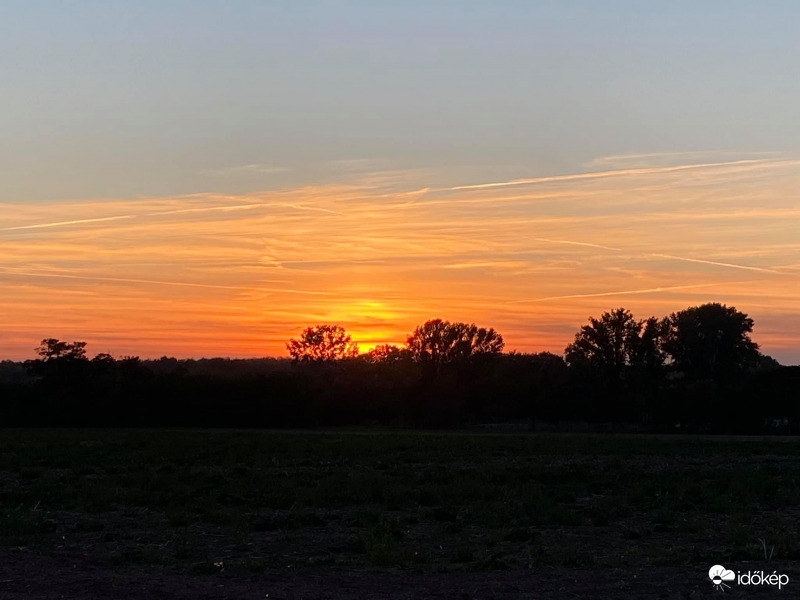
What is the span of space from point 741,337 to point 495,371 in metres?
21.6

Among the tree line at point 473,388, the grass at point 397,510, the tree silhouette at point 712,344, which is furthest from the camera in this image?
the tree silhouette at point 712,344

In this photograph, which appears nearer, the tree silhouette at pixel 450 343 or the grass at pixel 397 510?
the grass at pixel 397 510

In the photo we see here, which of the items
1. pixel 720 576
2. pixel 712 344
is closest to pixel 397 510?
pixel 720 576

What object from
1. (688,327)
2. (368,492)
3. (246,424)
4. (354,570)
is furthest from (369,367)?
(354,570)

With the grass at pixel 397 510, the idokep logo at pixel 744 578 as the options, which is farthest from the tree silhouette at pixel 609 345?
the idokep logo at pixel 744 578

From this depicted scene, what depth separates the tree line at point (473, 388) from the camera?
6494cm

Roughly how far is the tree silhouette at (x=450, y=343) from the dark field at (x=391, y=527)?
4874 centimetres

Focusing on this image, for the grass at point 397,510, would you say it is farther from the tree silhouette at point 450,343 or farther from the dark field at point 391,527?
the tree silhouette at point 450,343

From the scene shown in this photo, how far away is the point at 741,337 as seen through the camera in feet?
266

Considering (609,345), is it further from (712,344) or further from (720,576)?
(720,576)

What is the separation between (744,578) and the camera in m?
10.6

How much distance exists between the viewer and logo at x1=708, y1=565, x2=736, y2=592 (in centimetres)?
1022

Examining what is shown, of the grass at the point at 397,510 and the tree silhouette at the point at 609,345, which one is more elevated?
the tree silhouette at the point at 609,345

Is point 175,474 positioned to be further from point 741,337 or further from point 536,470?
point 741,337
